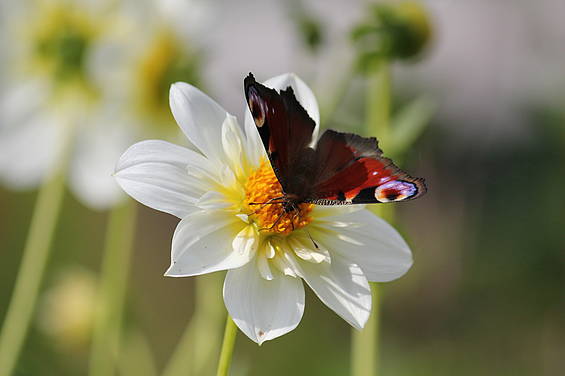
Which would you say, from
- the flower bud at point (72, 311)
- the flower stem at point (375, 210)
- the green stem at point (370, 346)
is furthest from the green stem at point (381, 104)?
the flower bud at point (72, 311)

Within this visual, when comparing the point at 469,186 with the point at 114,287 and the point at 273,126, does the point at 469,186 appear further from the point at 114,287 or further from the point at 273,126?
the point at 273,126

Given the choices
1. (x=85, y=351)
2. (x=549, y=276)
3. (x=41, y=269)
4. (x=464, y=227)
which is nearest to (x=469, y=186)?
(x=464, y=227)

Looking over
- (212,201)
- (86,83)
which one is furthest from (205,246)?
(86,83)

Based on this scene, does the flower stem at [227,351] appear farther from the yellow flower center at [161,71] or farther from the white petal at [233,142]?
the yellow flower center at [161,71]

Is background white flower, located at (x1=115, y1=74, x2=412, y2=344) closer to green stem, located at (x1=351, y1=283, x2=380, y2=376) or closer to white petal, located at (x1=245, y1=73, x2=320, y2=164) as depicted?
white petal, located at (x1=245, y1=73, x2=320, y2=164)

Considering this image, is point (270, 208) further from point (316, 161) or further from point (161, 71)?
point (161, 71)
